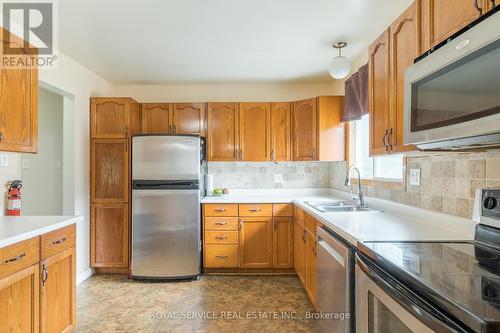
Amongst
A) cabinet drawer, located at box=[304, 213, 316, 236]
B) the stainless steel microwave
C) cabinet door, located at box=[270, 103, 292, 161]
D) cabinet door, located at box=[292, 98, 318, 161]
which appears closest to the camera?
the stainless steel microwave

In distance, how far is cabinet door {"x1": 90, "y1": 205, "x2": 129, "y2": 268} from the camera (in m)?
3.17

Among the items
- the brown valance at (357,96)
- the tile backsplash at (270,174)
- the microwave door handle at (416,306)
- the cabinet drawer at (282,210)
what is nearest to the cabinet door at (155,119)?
the tile backsplash at (270,174)

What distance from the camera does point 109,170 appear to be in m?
3.19

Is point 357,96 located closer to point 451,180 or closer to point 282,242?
point 451,180

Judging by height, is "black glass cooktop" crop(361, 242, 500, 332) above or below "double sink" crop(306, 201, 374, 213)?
above

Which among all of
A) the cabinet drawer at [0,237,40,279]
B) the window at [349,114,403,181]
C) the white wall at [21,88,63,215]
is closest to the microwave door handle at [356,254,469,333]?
the window at [349,114,403,181]

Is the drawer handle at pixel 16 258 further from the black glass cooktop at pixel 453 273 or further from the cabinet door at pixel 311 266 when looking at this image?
the cabinet door at pixel 311 266

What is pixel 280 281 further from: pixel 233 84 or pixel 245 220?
pixel 233 84

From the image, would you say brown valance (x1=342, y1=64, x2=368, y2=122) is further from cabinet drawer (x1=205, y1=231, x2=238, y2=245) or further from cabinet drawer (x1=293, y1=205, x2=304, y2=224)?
cabinet drawer (x1=205, y1=231, x2=238, y2=245)

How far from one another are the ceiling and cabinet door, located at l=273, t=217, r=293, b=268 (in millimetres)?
1780

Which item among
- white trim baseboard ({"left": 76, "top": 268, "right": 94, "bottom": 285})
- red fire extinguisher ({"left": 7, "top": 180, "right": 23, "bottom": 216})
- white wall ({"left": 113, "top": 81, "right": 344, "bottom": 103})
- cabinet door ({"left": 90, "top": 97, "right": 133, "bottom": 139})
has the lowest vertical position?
white trim baseboard ({"left": 76, "top": 268, "right": 94, "bottom": 285})

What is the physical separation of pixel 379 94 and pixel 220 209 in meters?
2.07

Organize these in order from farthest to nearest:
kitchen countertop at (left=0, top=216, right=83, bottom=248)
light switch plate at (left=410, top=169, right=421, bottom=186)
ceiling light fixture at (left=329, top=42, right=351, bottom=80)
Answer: ceiling light fixture at (left=329, top=42, right=351, bottom=80) < light switch plate at (left=410, top=169, right=421, bottom=186) < kitchen countertop at (left=0, top=216, right=83, bottom=248)

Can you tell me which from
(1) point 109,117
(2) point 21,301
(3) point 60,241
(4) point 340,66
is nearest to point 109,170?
(1) point 109,117
